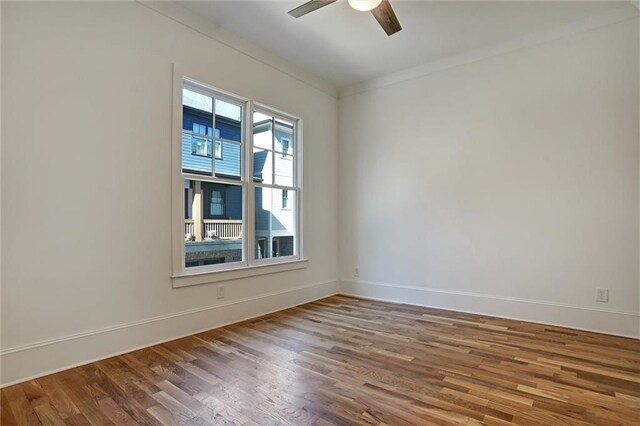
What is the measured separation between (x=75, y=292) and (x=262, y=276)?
1.78 metres

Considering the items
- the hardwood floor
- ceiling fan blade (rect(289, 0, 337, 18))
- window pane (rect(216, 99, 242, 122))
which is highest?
ceiling fan blade (rect(289, 0, 337, 18))

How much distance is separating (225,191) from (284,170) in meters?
0.96

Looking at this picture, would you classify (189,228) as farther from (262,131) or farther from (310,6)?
(310,6)

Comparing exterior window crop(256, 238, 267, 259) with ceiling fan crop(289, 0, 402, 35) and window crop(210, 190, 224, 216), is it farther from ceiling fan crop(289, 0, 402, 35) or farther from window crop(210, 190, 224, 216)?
ceiling fan crop(289, 0, 402, 35)

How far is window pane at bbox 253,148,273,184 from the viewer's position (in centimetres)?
391

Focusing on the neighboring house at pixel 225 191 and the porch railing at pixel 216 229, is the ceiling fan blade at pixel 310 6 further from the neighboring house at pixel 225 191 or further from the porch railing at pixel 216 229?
the porch railing at pixel 216 229

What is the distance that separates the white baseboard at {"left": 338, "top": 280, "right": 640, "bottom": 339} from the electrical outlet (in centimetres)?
10

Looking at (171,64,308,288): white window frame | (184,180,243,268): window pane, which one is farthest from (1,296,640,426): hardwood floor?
(184,180,243,268): window pane

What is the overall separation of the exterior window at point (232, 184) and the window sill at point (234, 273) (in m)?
0.04

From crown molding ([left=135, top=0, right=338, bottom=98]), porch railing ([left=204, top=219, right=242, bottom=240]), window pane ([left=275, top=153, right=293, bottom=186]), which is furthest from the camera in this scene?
window pane ([left=275, top=153, right=293, bottom=186])

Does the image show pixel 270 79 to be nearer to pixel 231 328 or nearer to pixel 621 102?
pixel 231 328

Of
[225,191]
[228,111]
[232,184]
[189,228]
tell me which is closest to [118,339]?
[189,228]

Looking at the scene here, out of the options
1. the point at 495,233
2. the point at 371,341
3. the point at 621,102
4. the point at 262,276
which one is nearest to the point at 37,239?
the point at 262,276

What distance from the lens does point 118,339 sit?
265 cm
